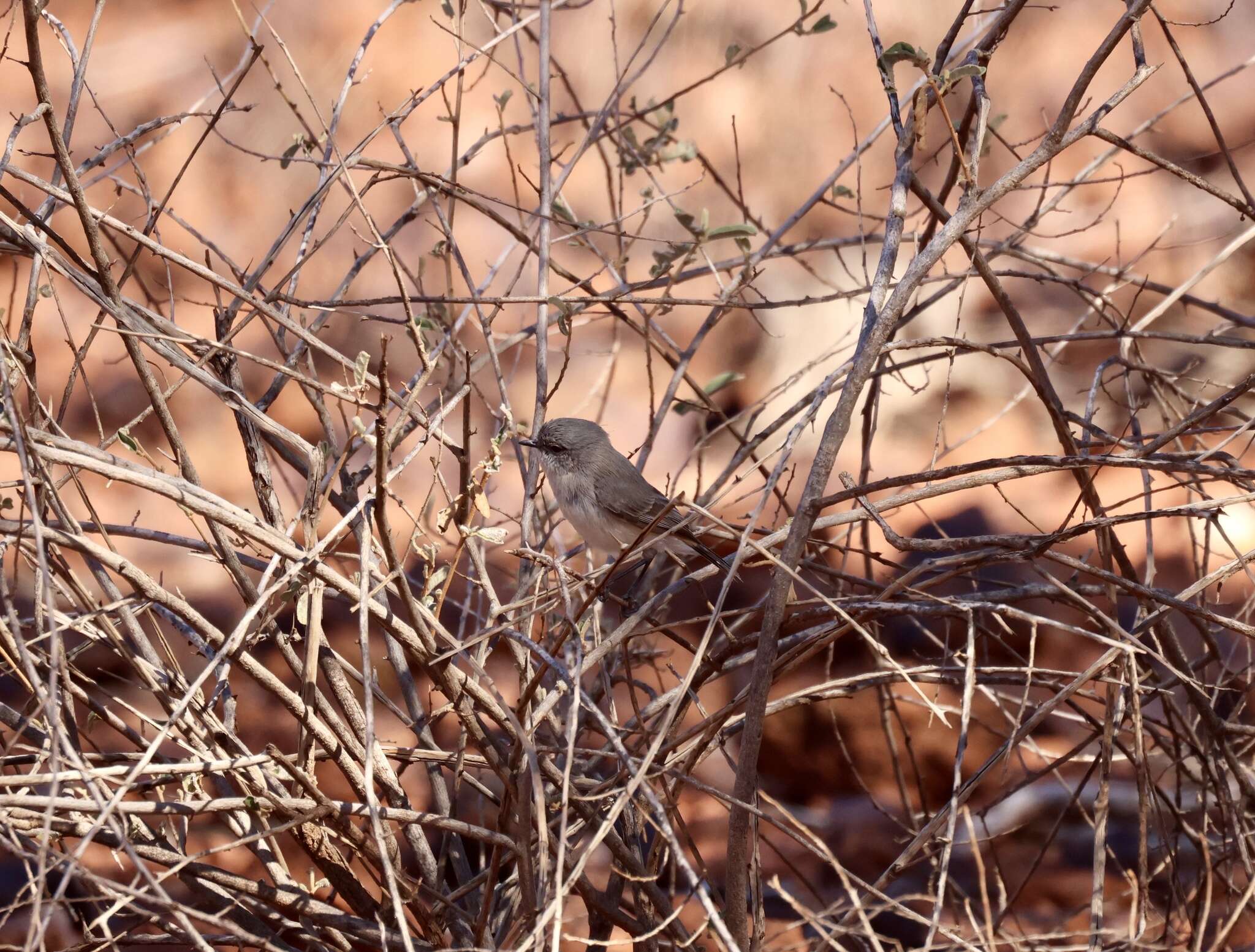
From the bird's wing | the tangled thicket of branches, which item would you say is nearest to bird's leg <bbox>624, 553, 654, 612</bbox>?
the tangled thicket of branches

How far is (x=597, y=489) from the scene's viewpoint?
3.76 m

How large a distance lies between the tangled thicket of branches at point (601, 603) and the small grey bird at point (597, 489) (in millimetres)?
331

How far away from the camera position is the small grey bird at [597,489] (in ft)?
12.0

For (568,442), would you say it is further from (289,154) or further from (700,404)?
(289,154)

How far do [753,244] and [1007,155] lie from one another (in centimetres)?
158

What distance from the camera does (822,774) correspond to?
5.72m

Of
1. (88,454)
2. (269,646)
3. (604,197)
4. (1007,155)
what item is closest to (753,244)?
(604,197)

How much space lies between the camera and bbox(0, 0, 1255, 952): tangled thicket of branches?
171 cm

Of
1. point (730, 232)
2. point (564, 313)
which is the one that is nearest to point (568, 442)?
point (730, 232)

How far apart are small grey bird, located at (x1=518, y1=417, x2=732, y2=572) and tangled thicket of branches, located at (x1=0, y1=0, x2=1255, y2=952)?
0.33 m

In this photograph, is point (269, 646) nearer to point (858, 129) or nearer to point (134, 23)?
point (134, 23)

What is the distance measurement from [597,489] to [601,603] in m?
0.81

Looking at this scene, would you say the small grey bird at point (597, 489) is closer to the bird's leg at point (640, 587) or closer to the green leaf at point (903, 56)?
the bird's leg at point (640, 587)

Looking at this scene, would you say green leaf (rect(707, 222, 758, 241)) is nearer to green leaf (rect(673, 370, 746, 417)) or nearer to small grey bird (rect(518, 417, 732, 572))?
green leaf (rect(673, 370, 746, 417))
